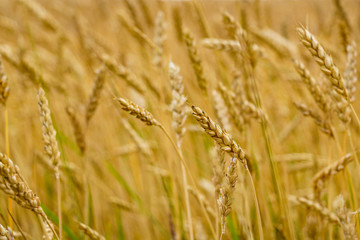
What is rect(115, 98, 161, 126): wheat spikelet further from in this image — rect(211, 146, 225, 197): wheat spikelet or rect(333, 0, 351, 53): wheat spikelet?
rect(333, 0, 351, 53): wheat spikelet

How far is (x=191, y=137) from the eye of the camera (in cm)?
176

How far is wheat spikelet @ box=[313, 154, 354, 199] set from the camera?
773mm

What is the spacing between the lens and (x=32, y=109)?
1788 millimetres

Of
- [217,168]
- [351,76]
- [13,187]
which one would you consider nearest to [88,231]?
[13,187]

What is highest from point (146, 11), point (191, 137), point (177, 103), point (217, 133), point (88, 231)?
point (146, 11)

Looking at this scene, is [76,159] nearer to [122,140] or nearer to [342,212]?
[122,140]

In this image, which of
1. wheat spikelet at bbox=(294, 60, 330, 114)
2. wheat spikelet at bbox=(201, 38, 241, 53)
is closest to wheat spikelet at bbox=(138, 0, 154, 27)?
Answer: wheat spikelet at bbox=(201, 38, 241, 53)

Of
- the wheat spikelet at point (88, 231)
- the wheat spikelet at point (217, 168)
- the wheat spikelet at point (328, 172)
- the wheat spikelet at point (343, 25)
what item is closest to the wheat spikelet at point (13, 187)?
the wheat spikelet at point (88, 231)

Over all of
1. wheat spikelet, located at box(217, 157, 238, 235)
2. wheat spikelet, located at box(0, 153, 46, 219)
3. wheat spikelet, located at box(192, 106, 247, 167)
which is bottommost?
wheat spikelet, located at box(217, 157, 238, 235)

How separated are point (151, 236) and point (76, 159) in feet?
1.83

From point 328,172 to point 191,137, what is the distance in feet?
3.24

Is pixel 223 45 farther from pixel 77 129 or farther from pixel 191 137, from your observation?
pixel 191 137

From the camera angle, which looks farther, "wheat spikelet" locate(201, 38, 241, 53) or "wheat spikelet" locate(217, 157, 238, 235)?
"wheat spikelet" locate(201, 38, 241, 53)

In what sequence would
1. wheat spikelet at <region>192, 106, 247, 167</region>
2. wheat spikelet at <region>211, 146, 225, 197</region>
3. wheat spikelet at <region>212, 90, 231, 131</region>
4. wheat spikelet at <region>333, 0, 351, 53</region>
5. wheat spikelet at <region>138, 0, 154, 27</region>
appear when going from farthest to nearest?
wheat spikelet at <region>138, 0, 154, 27</region>, wheat spikelet at <region>333, 0, 351, 53</region>, wheat spikelet at <region>212, 90, 231, 131</region>, wheat spikelet at <region>211, 146, 225, 197</region>, wheat spikelet at <region>192, 106, 247, 167</region>
